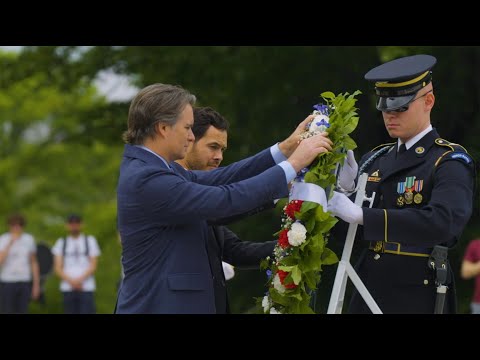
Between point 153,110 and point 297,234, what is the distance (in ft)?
2.90

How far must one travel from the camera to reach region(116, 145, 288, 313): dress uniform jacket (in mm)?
4371

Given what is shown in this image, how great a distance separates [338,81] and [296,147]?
21.3 feet

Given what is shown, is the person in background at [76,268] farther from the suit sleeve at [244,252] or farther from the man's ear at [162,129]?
the man's ear at [162,129]

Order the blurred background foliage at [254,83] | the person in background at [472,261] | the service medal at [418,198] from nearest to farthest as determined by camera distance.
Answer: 1. the service medal at [418,198]
2. the person in background at [472,261]
3. the blurred background foliage at [254,83]

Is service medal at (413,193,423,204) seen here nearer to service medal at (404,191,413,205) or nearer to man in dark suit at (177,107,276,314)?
service medal at (404,191,413,205)

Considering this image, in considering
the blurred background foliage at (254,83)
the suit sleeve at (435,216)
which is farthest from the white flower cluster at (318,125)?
the blurred background foliage at (254,83)

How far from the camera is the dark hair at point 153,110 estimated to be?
4.54 meters

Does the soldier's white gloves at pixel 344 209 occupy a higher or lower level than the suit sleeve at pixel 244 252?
higher

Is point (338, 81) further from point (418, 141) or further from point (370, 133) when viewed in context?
point (418, 141)

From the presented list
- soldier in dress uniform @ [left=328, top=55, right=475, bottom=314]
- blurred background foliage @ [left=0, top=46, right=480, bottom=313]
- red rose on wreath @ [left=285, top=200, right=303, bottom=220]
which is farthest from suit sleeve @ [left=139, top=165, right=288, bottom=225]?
blurred background foliage @ [left=0, top=46, right=480, bottom=313]

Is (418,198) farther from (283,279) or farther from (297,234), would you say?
(283,279)

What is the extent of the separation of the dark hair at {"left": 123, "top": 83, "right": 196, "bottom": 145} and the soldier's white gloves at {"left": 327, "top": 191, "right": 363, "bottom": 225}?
0.83m

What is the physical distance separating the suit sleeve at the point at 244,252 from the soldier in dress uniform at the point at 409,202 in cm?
64

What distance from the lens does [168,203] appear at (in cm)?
436
